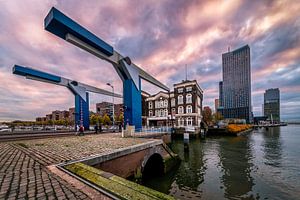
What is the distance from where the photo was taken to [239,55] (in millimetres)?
173875

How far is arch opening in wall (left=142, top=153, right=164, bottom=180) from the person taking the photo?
39.3 feet

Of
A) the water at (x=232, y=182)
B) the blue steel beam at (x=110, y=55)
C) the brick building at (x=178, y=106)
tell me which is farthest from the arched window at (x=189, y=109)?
the water at (x=232, y=182)

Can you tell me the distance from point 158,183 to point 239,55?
195557 millimetres

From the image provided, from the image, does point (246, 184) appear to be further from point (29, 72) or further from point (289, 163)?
point (29, 72)

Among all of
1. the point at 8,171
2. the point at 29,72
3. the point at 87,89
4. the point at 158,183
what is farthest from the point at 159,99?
the point at 8,171

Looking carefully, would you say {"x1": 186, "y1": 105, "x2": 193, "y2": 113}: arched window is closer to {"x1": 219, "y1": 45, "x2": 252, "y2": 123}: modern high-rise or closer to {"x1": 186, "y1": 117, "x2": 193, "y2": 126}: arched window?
{"x1": 186, "y1": 117, "x2": 193, "y2": 126}: arched window

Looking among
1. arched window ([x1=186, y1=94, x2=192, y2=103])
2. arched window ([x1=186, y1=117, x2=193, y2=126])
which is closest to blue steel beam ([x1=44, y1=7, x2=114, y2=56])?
arched window ([x1=186, y1=94, x2=192, y2=103])

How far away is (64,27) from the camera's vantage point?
43.7 feet

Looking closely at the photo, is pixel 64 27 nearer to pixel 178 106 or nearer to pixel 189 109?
pixel 189 109

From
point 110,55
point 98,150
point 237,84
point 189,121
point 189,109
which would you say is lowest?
point 189,121

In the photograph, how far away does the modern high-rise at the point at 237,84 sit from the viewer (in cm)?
15312

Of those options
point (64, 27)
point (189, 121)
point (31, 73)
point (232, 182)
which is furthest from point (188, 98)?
point (64, 27)

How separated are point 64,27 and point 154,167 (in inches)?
518

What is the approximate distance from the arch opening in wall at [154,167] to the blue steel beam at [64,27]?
12.0m
